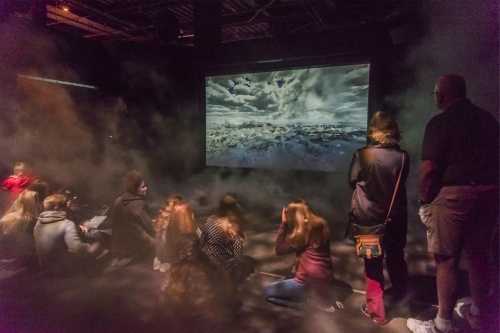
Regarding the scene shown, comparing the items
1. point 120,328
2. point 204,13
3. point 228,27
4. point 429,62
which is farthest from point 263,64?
point 120,328

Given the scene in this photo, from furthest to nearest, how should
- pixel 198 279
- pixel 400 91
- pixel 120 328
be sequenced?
pixel 400 91 → pixel 198 279 → pixel 120 328

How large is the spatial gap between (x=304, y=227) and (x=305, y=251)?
0.22 metres

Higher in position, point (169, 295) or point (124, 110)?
point (124, 110)

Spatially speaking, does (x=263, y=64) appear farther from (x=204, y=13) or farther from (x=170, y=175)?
(x=170, y=175)

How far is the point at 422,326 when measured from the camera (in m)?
2.30

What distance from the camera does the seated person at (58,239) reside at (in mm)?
3053

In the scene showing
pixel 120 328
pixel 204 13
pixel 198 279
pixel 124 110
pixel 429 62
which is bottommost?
pixel 120 328

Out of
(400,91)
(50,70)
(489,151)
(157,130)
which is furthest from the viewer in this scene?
(157,130)

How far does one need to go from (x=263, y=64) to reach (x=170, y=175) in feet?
10.1

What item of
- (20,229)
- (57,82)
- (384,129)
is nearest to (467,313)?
(384,129)

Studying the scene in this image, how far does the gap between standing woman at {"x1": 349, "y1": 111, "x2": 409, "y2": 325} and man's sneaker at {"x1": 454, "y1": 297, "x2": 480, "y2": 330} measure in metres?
0.63

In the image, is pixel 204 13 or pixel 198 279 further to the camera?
pixel 204 13

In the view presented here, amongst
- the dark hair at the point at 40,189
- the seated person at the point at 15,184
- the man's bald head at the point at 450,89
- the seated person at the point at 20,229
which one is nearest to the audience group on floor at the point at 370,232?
the man's bald head at the point at 450,89

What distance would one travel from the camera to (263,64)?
18.3 ft
